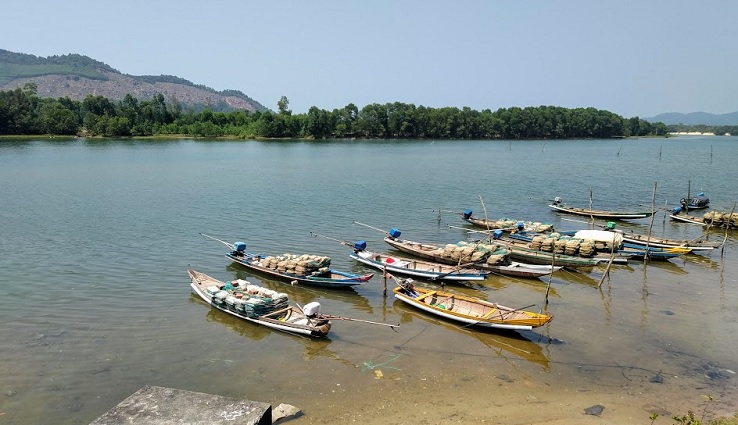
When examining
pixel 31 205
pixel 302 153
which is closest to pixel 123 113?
pixel 302 153

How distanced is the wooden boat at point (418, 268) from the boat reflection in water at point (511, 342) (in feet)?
16.2

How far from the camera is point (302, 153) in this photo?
115000 mm

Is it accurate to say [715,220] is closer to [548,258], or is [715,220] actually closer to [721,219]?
[721,219]

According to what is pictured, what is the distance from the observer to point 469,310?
22.5 meters

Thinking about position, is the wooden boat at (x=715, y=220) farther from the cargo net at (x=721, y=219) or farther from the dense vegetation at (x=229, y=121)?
the dense vegetation at (x=229, y=121)

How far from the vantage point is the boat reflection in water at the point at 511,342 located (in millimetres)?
19219

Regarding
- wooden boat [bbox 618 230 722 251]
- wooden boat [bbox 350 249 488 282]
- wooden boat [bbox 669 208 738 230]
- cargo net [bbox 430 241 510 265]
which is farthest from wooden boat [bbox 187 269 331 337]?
wooden boat [bbox 669 208 738 230]

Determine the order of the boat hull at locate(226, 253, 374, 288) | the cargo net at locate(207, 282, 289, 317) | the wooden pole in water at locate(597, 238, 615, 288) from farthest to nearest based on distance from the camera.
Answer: the wooden pole in water at locate(597, 238, 615, 288) < the boat hull at locate(226, 253, 374, 288) < the cargo net at locate(207, 282, 289, 317)

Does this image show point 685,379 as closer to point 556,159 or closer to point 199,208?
point 199,208

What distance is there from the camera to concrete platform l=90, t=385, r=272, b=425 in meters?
4.41

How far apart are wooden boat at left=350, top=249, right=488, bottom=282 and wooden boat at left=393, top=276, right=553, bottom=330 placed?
2.56 metres

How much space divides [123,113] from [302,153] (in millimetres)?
83106

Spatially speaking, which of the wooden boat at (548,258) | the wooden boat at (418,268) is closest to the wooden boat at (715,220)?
the wooden boat at (548,258)

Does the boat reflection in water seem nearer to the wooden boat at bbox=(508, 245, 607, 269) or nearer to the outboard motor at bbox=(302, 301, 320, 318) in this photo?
the outboard motor at bbox=(302, 301, 320, 318)
